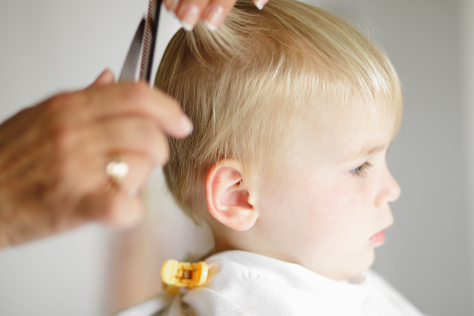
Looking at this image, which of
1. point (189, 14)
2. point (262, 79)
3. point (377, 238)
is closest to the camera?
point (189, 14)

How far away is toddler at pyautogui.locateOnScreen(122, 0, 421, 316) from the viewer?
53cm

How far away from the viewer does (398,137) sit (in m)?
1.19

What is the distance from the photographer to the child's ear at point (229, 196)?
0.55m

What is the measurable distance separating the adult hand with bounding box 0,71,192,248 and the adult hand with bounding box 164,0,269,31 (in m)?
0.13

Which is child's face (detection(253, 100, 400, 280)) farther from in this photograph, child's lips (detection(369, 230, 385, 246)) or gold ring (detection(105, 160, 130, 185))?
gold ring (detection(105, 160, 130, 185))

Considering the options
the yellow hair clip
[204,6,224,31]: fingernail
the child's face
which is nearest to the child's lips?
the child's face

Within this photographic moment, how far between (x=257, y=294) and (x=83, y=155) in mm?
358

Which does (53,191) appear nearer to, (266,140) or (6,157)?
(6,157)

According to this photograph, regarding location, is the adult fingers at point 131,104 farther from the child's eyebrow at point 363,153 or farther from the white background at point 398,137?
the white background at point 398,137

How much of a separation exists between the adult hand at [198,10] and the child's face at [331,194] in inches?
8.4

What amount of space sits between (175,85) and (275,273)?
12.5 inches

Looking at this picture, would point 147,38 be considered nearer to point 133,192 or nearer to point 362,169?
point 133,192

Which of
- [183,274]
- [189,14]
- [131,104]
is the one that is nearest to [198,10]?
[189,14]

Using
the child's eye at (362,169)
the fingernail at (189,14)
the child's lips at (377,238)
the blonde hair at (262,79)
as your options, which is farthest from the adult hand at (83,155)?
the child's lips at (377,238)
